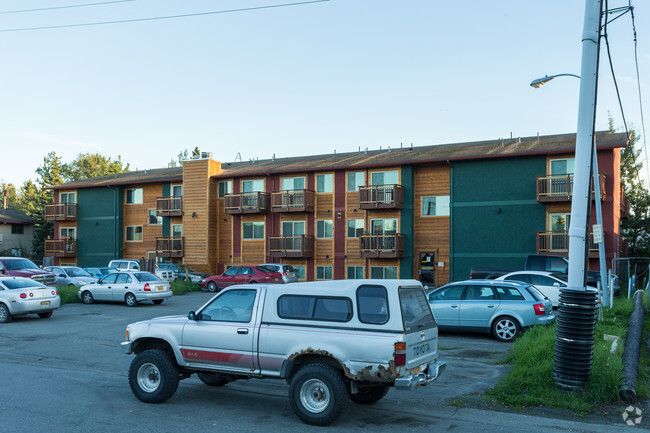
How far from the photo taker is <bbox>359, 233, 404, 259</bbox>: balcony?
115ft

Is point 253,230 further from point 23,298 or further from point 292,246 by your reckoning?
point 23,298

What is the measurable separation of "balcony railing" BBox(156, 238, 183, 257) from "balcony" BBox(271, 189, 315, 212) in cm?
788

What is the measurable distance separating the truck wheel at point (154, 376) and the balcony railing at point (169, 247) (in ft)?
113

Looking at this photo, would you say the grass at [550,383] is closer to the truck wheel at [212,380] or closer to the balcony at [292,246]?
the truck wheel at [212,380]

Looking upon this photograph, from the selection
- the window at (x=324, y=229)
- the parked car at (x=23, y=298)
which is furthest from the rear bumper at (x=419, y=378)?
the window at (x=324, y=229)

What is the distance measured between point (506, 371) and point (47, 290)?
15121mm

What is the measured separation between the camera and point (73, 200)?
162 feet

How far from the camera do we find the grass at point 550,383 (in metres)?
8.36

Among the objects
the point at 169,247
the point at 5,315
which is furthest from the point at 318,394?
the point at 169,247

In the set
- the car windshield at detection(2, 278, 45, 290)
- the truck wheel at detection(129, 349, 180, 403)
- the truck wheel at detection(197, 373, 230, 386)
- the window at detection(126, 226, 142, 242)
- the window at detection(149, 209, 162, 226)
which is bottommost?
the truck wheel at detection(197, 373, 230, 386)

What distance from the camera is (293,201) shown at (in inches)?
1531

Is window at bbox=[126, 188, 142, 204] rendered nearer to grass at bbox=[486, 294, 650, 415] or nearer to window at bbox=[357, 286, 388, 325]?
grass at bbox=[486, 294, 650, 415]

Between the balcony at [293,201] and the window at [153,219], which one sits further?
the window at [153,219]

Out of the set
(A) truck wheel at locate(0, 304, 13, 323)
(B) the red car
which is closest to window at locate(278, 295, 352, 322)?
(A) truck wheel at locate(0, 304, 13, 323)
